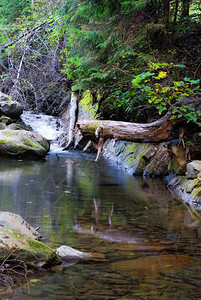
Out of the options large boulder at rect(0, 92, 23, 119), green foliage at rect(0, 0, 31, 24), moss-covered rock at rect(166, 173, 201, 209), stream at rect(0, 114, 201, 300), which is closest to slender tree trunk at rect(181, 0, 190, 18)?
moss-covered rock at rect(166, 173, 201, 209)

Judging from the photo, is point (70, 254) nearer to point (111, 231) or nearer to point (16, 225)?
point (16, 225)

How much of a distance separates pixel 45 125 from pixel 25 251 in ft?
49.4

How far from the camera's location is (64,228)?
5465 millimetres

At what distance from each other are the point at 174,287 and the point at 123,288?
1.68 feet

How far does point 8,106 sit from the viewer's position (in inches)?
675

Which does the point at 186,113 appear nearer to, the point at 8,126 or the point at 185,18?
the point at 185,18

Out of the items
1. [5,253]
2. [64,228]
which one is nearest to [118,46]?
[64,228]

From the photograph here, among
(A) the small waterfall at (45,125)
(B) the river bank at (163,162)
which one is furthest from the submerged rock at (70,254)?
(A) the small waterfall at (45,125)

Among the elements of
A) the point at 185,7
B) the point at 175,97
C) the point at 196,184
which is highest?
the point at 185,7

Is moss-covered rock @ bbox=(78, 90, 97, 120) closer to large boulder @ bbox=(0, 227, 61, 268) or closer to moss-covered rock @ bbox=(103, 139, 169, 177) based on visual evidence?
moss-covered rock @ bbox=(103, 139, 169, 177)

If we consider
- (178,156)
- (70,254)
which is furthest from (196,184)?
(70,254)

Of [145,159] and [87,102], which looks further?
[87,102]

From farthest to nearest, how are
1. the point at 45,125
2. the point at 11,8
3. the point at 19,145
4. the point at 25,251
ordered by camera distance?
the point at 11,8 < the point at 45,125 < the point at 19,145 < the point at 25,251

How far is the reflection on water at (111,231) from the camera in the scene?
3510mm
